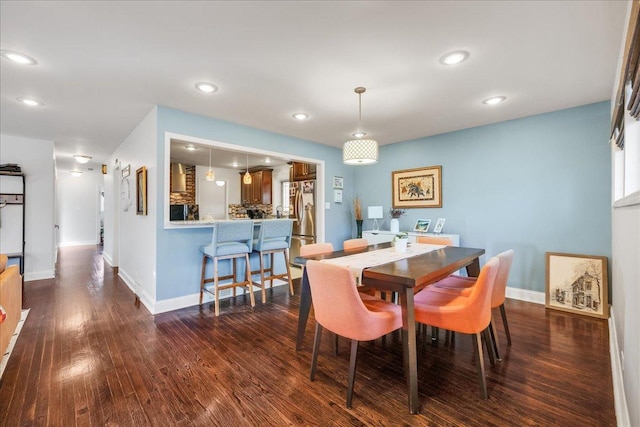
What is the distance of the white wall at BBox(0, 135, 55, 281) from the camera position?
4719 mm

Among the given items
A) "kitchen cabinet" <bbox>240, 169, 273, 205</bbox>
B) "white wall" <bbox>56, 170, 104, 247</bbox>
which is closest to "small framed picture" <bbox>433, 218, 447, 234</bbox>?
"kitchen cabinet" <bbox>240, 169, 273, 205</bbox>

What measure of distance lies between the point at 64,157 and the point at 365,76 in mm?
7019

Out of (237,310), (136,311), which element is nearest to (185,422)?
(237,310)

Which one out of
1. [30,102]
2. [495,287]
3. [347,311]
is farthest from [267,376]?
[30,102]

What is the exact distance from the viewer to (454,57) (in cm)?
225

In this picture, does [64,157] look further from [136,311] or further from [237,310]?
[237,310]

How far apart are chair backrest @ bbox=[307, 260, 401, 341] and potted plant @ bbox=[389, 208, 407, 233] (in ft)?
8.92

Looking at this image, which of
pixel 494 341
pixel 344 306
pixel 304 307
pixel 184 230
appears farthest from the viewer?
pixel 184 230

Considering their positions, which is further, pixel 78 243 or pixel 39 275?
pixel 78 243

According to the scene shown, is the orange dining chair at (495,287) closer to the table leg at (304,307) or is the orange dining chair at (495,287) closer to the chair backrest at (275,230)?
the table leg at (304,307)

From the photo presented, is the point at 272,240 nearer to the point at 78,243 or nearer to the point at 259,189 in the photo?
the point at 259,189

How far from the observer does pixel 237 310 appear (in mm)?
3412

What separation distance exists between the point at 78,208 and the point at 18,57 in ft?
27.7

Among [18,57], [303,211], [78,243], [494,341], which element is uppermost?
[18,57]
